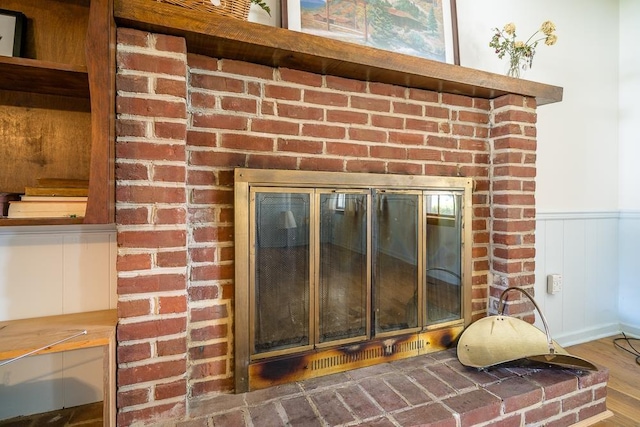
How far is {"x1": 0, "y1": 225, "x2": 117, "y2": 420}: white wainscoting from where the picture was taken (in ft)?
4.13

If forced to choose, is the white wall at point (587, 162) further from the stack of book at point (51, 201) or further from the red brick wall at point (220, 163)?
the stack of book at point (51, 201)

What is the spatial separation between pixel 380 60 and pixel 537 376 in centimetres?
Result: 153

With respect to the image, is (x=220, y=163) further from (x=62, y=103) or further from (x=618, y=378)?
(x=618, y=378)

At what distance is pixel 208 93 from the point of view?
1304 millimetres

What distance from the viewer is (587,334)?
92.4 inches

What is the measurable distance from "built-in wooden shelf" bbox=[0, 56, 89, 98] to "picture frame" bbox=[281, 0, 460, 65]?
0.82 metres

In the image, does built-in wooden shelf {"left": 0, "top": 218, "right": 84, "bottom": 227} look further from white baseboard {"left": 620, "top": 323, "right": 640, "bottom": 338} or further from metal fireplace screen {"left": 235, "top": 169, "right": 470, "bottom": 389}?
white baseboard {"left": 620, "top": 323, "right": 640, "bottom": 338}

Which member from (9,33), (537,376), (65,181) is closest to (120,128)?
(65,181)

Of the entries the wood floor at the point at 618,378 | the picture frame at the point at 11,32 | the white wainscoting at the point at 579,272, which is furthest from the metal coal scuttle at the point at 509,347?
the picture frame at the point at 11,32

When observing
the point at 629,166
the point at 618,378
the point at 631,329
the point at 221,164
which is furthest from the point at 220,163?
the point at 631,329

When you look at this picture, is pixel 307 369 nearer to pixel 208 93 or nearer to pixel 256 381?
pixel 256 381

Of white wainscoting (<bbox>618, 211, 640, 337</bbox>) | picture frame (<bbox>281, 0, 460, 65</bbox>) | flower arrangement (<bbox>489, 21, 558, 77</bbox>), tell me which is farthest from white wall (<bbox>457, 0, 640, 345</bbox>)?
picture frame (<bbox>281, 0, 460, 65</bbox>)

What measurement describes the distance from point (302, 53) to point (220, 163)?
0.52m

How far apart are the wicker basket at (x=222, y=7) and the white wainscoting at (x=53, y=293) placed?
0.88m
